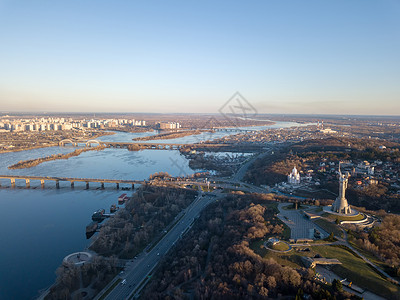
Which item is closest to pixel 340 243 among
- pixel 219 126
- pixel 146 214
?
pixel 146 214

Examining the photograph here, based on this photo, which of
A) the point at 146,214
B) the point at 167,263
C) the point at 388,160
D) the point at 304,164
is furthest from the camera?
the point at 304,164

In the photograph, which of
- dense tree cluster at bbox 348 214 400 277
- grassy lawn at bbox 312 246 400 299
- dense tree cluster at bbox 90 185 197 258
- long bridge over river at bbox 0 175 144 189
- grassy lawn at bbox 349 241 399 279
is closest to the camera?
grassy lawn at bbox 312 246 400 299

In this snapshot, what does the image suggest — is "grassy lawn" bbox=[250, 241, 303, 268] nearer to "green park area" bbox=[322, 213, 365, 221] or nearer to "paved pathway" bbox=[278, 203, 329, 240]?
"paved pathway" bbox=[278, 203, 329, 240]

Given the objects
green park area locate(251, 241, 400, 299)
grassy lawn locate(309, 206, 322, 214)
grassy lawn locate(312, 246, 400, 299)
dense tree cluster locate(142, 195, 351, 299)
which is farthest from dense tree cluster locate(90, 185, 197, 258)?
grassy lawn locate(312, 246, 400, 299)

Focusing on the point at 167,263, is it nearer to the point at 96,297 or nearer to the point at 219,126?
the point at 96,297

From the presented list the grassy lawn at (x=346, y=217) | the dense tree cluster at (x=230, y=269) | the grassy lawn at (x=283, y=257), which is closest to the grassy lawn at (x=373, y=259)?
the grassy lawn at (x=346, y=217)

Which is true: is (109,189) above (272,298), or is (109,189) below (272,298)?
below

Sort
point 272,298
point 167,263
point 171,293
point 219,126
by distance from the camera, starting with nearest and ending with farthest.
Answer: point 272,298 → point 171,293 → point 167,263 → point 219,126
